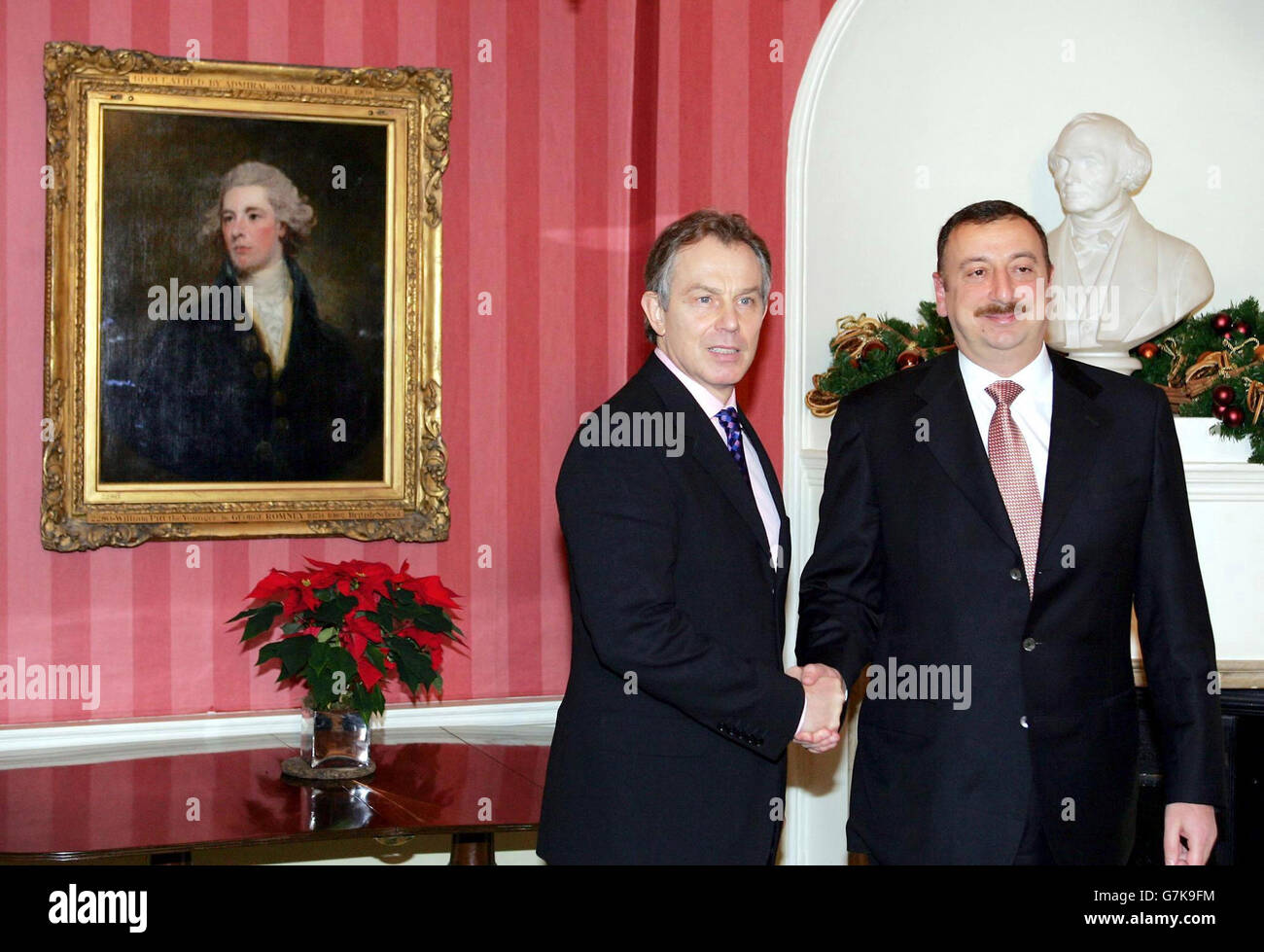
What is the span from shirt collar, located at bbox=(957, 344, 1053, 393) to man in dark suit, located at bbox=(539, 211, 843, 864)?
→ 46 cm

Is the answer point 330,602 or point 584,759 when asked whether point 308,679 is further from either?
point 584,759

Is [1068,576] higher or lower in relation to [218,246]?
lower

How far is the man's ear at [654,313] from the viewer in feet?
7.48

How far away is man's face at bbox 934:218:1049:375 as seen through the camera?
7.69 ft

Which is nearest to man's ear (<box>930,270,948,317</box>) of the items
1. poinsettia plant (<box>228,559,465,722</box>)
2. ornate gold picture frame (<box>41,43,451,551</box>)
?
poinsettia plant (<box>228,559,465,722</box>)

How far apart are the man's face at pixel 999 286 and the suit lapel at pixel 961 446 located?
0.32ft

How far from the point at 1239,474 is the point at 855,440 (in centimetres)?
163

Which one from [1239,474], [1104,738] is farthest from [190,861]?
[1239,474]

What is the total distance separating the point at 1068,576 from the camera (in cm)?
228

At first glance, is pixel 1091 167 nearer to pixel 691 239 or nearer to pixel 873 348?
pixel 873 348

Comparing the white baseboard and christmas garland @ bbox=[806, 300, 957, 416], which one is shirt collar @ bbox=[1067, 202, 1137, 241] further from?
the white baseboard

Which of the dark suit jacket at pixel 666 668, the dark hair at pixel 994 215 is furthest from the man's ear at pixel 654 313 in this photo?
the dark hair at pixel 994 215

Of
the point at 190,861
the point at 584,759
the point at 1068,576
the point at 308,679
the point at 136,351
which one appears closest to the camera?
the point at 584,759

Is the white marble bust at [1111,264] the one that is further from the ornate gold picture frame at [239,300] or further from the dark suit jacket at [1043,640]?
the ornate gold picture frame at [239,300]
